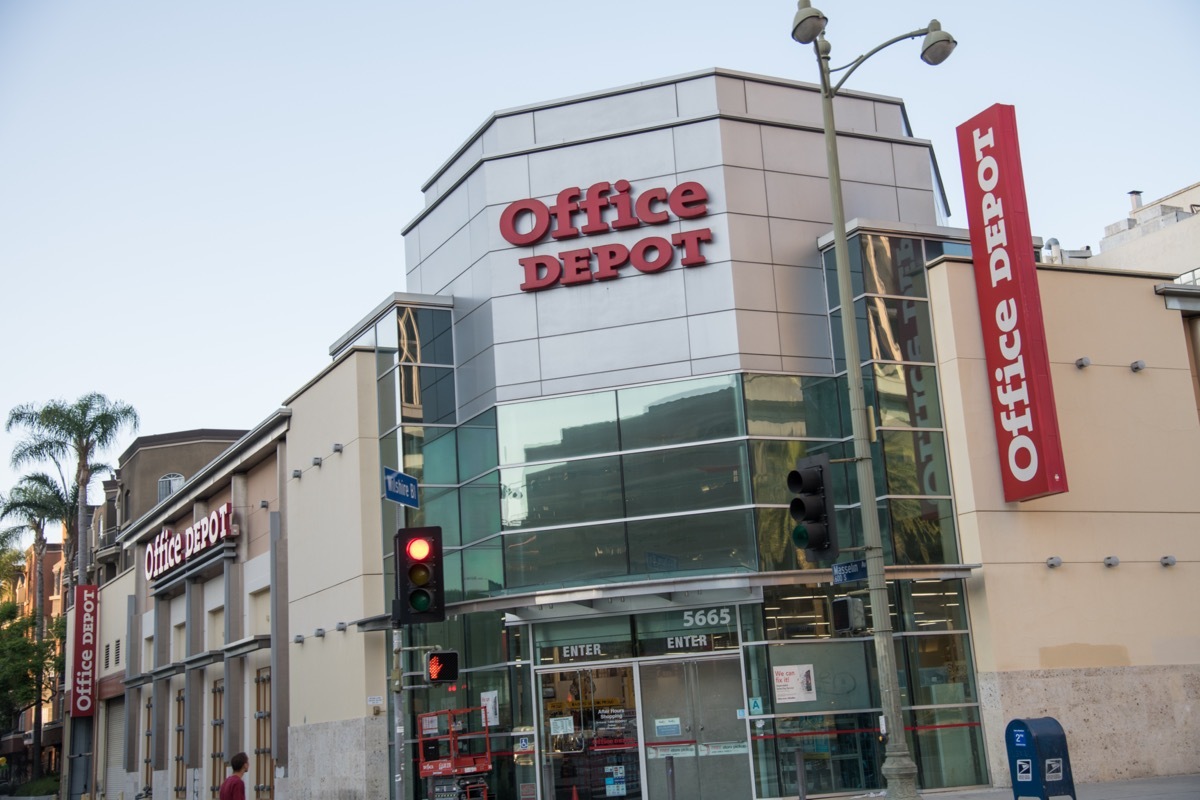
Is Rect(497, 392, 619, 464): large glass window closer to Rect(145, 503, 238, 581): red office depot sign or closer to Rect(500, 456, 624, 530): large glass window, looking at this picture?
Rect(500, 456, 624, 530): large glass window

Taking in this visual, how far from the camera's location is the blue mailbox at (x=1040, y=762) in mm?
15758

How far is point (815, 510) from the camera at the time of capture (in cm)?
1507

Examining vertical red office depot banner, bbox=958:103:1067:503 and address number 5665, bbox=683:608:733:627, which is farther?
address number 5665, bbox=683:608:733:627

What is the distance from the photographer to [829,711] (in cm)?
2270

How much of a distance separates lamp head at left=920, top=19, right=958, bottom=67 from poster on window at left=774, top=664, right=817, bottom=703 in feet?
36.6

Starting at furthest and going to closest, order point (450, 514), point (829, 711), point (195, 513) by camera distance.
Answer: point (195, 513) < point (450, 514) < point (829, 711)

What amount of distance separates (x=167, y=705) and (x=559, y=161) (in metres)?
28.6

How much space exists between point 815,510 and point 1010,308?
32.6 ft

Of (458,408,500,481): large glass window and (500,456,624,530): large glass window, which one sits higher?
(458,408,500,481): large glass window

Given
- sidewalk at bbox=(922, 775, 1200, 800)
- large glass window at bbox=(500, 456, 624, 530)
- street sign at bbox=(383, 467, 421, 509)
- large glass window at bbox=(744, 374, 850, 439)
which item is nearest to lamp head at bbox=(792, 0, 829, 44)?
street sign at bbox=(383, 467, 421, 509)

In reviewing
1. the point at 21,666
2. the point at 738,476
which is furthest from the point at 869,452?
the point at 21,666

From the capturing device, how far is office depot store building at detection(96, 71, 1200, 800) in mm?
22891

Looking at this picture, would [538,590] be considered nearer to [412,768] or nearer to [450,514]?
[450,514]

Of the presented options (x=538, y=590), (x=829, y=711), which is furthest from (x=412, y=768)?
(x=829, y=711)
